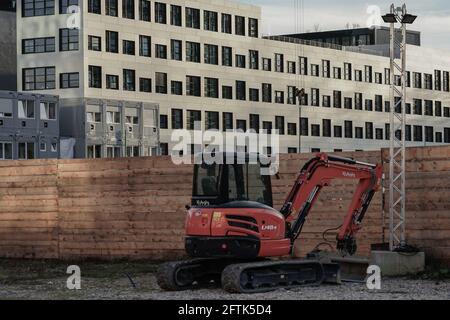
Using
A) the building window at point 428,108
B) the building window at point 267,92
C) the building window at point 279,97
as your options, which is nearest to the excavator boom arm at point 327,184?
the building window at point 267,92

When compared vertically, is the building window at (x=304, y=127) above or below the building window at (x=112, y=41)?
below

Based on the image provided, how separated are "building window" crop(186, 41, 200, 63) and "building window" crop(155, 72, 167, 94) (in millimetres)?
3751

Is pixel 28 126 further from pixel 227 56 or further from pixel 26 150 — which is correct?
pixel 227 56

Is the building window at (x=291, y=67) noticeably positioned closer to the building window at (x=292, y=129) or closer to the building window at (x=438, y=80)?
the building window at (x=292, y=129)

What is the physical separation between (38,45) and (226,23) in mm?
19823

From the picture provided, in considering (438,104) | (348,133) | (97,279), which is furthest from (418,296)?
(438,104)

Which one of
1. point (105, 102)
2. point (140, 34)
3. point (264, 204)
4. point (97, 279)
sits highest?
point (140, 34)

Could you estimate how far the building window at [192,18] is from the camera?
299ft

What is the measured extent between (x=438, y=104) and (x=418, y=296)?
10501 cm

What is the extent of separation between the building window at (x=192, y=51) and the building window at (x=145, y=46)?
4.52 meters

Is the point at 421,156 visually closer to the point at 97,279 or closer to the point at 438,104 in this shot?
the point at 97,279

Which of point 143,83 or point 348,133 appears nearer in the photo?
point 143,83

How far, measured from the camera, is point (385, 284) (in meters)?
21.0

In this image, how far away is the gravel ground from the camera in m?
18.8
